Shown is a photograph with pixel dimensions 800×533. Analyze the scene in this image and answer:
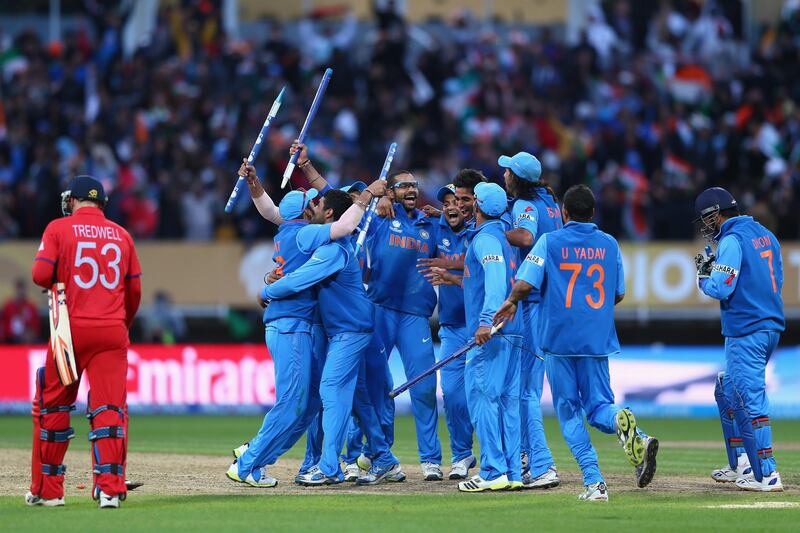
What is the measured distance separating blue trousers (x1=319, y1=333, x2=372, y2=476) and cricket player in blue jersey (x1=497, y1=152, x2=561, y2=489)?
1490 mm

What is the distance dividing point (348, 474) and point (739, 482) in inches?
137

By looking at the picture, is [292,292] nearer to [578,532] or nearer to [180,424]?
[578,532]

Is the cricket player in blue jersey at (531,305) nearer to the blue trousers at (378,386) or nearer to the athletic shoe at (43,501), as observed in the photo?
the blue trousers at (378,386)

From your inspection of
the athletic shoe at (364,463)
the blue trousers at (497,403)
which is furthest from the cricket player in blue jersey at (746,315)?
the athletic shoe at (364,463)

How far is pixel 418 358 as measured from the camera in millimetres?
13297

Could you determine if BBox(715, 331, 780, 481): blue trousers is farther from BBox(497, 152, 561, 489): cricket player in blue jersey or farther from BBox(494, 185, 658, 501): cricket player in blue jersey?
BBox(497, 152, 561, 489): cricket player in blue jersey

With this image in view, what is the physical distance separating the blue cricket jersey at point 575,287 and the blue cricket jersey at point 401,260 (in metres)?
2.06

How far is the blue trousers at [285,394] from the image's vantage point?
1205 cm

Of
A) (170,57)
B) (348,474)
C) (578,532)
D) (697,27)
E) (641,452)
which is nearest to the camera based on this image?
(578,532)

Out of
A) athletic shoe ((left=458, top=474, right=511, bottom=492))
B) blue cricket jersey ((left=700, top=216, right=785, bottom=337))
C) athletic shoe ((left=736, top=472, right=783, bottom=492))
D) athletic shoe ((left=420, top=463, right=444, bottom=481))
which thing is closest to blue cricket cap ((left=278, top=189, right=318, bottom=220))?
athletic shoe ((left=420, top=463, right=444, bottom=481))

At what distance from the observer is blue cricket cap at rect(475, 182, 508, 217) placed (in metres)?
12.0

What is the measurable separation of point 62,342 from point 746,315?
227 inches

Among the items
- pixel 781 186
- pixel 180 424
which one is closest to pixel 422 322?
pixel 180 424

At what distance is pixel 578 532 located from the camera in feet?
30.6
